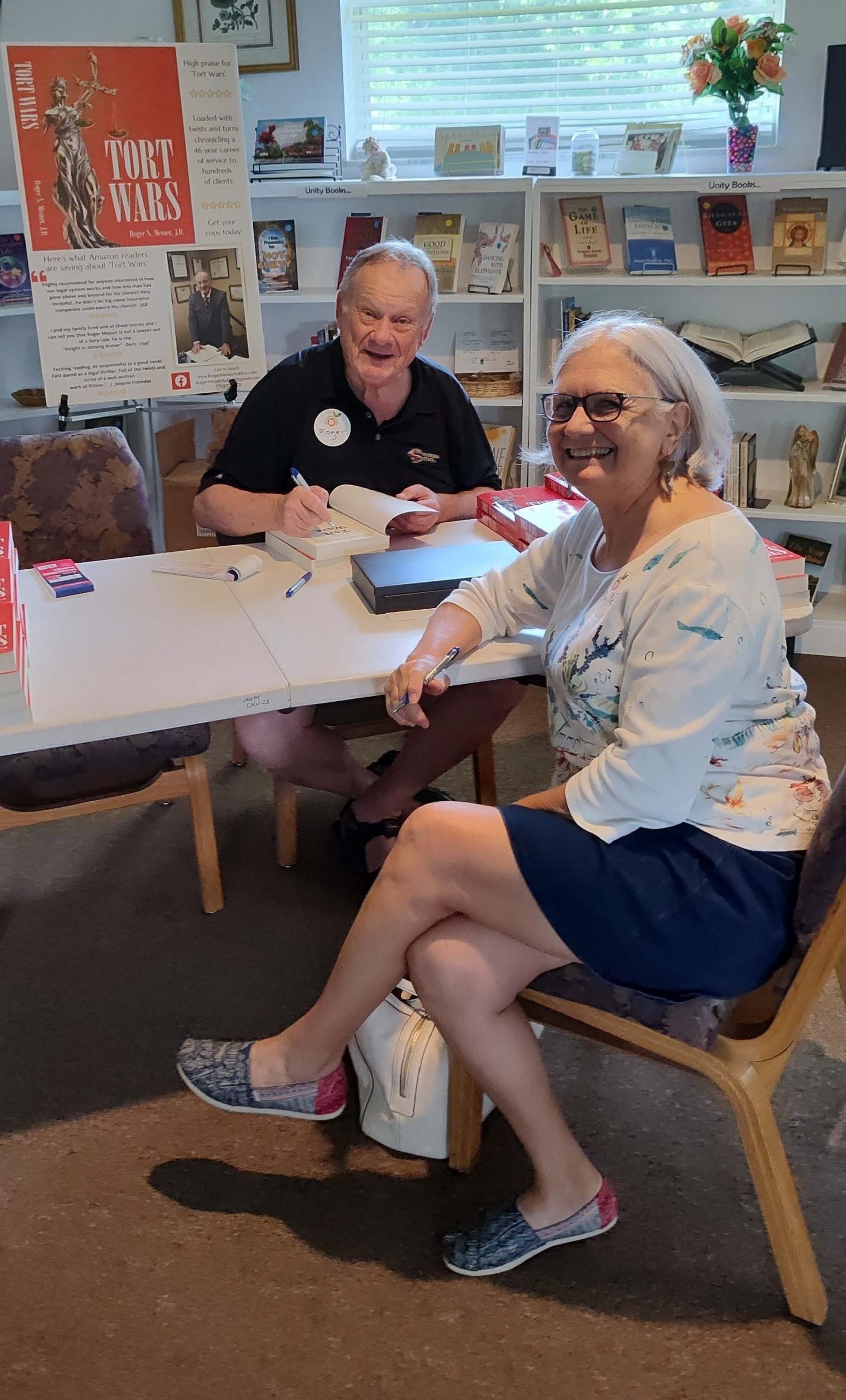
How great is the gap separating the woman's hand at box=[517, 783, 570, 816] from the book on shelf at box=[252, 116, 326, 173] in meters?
2.70

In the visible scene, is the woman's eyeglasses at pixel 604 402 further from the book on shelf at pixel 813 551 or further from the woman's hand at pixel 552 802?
the book on shelf at pixel 813 551

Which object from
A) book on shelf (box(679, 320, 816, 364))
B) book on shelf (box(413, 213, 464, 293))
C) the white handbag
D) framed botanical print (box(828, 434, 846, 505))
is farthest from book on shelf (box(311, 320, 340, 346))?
the white handbag

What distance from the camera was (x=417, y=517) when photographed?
213 cm

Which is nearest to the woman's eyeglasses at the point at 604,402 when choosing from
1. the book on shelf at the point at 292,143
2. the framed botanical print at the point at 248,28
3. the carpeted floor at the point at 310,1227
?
the carpeted floor at the point at 310,1227

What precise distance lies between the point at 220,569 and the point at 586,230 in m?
2.05

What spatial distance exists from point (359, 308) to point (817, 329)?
193 centimetres

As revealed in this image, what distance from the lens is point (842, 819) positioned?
124cm

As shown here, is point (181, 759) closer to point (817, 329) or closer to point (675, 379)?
point (675, 379)

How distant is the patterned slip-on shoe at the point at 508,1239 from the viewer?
152 cm

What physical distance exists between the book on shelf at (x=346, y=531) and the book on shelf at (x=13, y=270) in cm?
185

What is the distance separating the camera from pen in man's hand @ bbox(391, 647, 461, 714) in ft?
5.12

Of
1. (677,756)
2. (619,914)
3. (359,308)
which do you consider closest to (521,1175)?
(619,914)

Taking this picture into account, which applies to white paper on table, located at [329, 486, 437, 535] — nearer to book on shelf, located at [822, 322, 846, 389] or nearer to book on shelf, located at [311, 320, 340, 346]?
book on shelf, located at [311, 320, 340, 346]

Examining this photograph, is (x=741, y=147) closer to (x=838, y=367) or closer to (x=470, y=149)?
(x=838, y=367)
